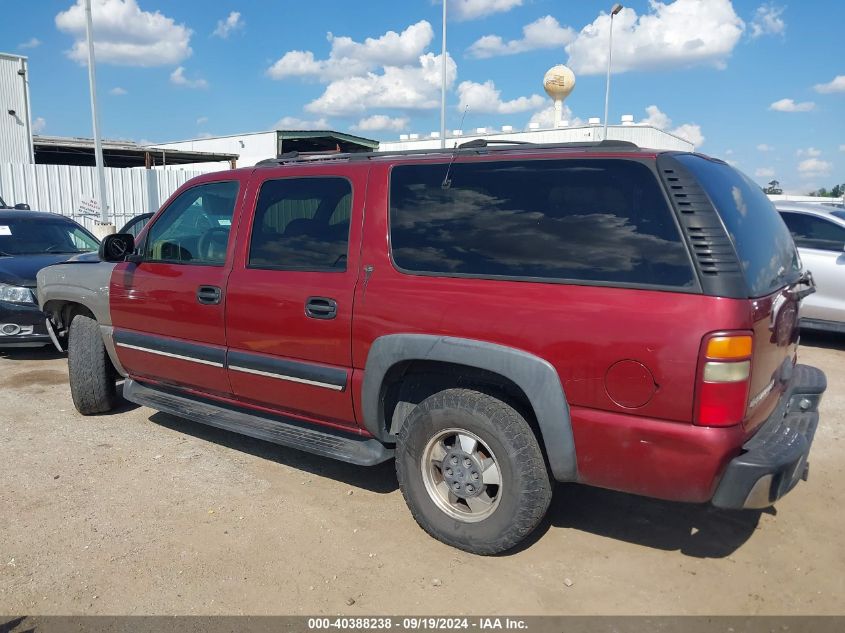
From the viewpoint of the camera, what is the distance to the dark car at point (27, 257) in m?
6.86

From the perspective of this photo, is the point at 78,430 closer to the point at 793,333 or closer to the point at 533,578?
the point at 533,578

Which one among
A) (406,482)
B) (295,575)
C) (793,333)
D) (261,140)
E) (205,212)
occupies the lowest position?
(295,575)

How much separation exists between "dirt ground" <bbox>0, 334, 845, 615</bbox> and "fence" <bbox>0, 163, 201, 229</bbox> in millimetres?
15642

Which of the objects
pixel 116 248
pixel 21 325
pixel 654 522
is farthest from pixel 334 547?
pixel 21 325

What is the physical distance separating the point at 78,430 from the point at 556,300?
4027 mm

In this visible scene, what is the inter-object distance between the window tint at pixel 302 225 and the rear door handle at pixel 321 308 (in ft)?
0.59

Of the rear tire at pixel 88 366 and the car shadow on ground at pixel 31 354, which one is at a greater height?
the rear tire at pixel 88 366

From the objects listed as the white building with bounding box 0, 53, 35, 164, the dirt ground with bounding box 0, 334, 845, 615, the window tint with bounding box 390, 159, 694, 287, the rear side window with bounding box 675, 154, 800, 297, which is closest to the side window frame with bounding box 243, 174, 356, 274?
the window tint with bounding box 390, 159, 694, 287

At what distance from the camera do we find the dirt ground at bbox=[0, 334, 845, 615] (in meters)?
2.97

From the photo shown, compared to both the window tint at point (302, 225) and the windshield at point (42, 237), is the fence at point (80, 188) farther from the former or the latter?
the window tint at point (302, 225)

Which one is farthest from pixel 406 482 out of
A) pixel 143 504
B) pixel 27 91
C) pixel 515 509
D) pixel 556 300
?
pixel 27 91

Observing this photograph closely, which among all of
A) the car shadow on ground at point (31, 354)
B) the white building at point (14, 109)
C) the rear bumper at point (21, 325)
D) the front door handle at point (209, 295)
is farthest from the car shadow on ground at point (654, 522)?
the white building at point (14, 109)

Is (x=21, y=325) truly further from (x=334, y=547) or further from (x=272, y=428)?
(x=334, y=547)

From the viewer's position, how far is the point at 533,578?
314 centimetres
